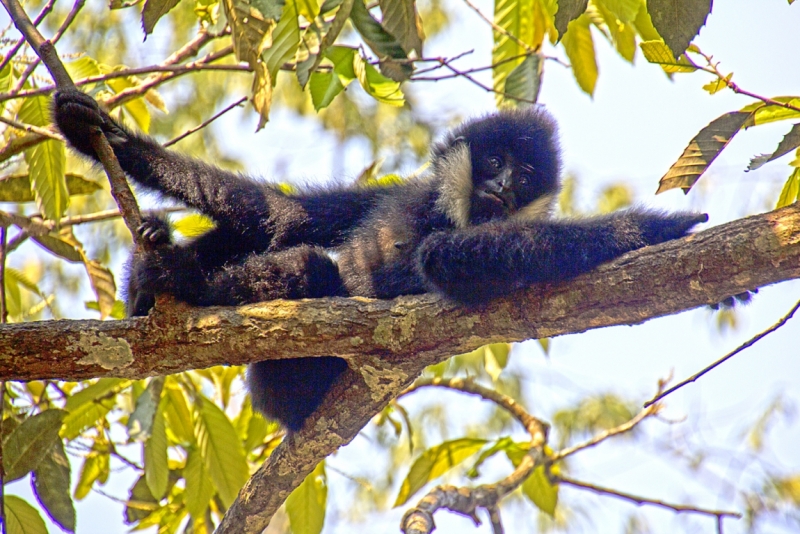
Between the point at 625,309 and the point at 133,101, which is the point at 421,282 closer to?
the point at 625,309

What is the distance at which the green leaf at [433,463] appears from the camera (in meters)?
5.14

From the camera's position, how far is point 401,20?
10.2 ft

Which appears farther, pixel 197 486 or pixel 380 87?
pixel 197 486

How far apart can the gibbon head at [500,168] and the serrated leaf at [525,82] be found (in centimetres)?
39

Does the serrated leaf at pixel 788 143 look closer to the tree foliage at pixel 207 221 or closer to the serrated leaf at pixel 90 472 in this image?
the tree foliage at pixel 207 221

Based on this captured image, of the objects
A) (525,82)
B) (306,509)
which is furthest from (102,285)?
(525,82)

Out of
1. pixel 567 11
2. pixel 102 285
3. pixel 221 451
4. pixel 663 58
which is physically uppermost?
pixel 102 285

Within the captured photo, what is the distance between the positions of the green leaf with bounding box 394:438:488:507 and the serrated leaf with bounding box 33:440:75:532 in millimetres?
2141

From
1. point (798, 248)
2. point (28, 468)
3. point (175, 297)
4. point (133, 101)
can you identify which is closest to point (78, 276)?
point (133, 101)

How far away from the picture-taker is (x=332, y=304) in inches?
132

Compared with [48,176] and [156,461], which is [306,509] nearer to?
[156,461]

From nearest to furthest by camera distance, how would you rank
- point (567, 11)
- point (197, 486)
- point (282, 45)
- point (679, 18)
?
1. point (679, 18)
2. point (567, 11)
3. point (282, 45)
4. point (197, 486)

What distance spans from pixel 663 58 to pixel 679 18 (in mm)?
683

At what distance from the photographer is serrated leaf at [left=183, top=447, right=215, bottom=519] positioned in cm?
464
